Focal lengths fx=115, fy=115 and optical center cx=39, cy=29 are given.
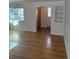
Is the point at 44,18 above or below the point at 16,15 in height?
below

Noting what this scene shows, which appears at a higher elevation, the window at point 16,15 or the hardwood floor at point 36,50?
the window at point 16,15

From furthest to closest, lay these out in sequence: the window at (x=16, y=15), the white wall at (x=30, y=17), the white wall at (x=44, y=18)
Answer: the white wall at (x=44, y=18) < the window at (x=16, y=15) < the white wall at (x=30, y=17)

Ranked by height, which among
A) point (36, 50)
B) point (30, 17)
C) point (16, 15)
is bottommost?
point (36, 50)

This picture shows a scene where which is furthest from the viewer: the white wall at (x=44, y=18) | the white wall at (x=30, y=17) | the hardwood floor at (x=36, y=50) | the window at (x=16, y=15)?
the white wall at (x=44, y=18)

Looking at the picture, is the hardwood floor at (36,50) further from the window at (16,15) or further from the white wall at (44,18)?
the white wall at (44,18)

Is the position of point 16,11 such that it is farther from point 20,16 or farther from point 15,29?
point 15,29

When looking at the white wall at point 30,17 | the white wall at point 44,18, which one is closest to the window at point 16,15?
the white wall at point 30,17

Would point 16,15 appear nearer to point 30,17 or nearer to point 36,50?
point 30,17

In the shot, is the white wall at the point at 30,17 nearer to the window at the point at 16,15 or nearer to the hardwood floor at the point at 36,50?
the window at the point at 16,15

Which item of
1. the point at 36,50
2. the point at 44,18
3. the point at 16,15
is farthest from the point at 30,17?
the point at 36,50

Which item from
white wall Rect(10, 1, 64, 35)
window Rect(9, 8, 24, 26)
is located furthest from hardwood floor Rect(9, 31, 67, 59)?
window Rect(9, 8, 24, 26)

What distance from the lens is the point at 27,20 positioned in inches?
393

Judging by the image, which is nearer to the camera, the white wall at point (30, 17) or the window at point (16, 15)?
the white wall at point (30, 17)
